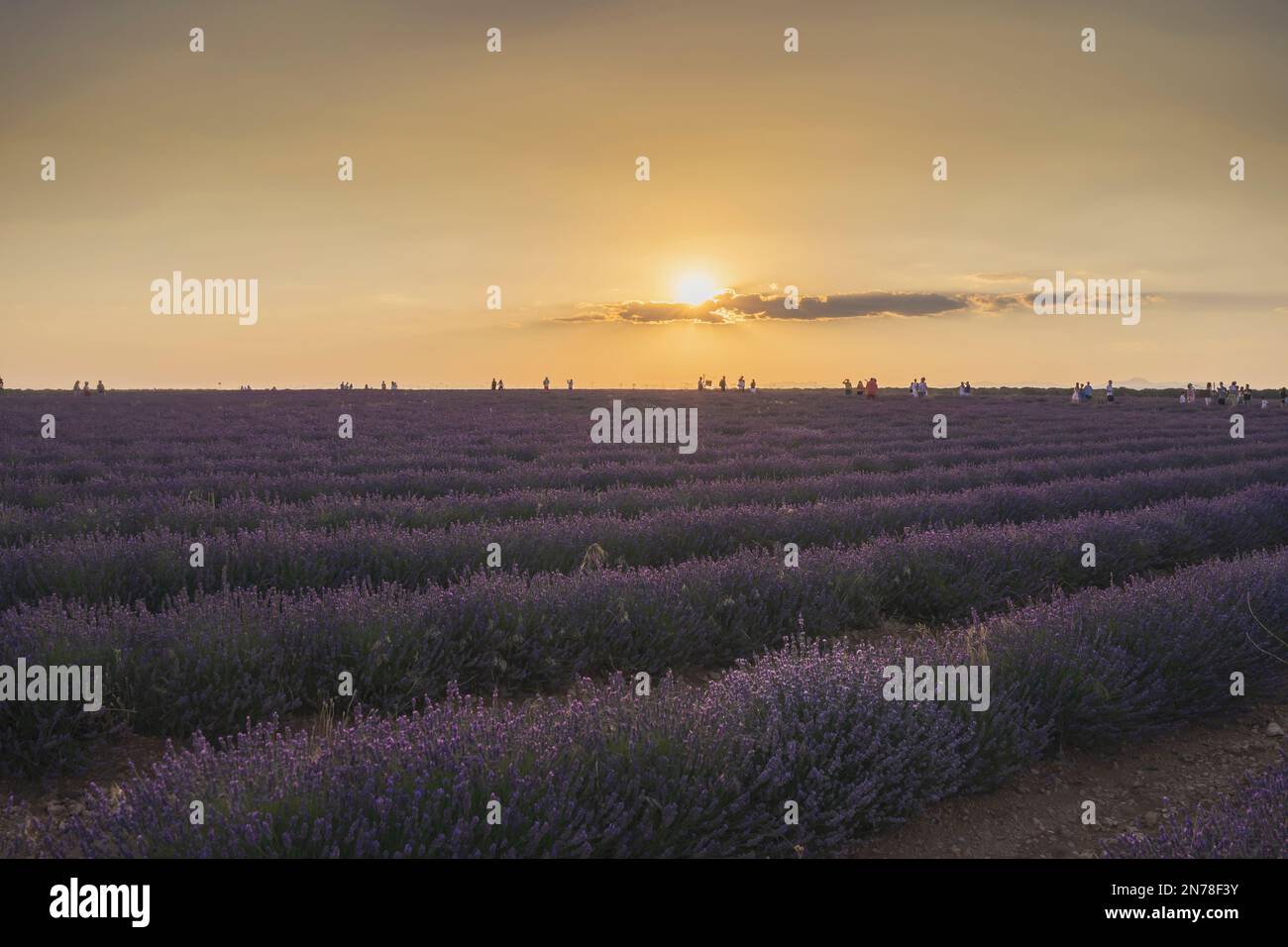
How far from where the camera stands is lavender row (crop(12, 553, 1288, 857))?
224 cm

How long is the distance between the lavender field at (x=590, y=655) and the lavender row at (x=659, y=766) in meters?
0.01

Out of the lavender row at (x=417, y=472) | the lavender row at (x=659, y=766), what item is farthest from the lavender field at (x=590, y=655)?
the lavender row at (x=417, y=472)

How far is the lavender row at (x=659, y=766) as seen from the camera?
2242mm

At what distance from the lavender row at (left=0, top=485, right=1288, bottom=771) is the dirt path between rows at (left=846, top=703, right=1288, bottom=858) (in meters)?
1.70

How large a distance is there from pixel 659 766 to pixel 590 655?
1705 millimetres

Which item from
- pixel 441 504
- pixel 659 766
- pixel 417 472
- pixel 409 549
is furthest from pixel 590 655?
pixel 417 472

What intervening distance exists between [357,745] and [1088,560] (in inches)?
239

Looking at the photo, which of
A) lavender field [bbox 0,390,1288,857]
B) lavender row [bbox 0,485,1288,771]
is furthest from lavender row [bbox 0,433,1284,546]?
lavender row [bbox 0,485,1288,771]

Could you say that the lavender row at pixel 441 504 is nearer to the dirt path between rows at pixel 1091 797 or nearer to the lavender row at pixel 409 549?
the lavender row at pixel 409 549

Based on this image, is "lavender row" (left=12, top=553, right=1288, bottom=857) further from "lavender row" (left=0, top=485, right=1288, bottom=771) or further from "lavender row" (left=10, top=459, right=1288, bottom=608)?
"lavender row" (left=10, top=459, right=1288, bottom=608)

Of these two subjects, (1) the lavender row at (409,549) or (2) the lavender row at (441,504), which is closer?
(1) the lavender row at (409,549)

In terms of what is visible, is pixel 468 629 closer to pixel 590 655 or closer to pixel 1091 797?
pixel 590 655

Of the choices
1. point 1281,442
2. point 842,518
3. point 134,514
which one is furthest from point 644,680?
point 1281,442
